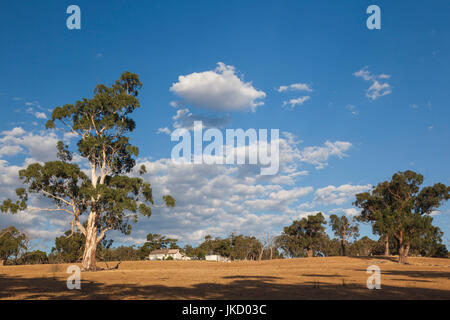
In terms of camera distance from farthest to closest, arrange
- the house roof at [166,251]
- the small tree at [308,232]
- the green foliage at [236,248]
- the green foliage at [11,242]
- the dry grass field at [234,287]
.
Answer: the house roof at [166,251], the green foliage at [236,248], the small tree at [308,232], the green foliage at [11,242], the dry grass field at [234,287]

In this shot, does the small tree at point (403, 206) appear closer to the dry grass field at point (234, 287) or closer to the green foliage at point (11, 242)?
the dry grass field at point (234, 287)

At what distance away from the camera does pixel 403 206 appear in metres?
57.0

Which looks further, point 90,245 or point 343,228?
point 343,228

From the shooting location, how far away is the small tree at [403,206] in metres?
51.5

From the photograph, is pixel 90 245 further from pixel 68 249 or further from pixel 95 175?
pixel 68 249

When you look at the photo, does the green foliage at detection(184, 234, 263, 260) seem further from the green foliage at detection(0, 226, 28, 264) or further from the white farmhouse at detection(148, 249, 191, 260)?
the green foliage at detection(0, 226, 28, 264)

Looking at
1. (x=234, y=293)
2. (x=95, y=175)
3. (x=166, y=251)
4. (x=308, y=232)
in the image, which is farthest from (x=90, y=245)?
(x=166, y=251)

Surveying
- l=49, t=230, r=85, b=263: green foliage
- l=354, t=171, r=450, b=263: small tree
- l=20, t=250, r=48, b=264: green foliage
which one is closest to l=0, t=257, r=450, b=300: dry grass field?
l=354, t=171, r=450, b=263: small tree

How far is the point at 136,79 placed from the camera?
1780 inches

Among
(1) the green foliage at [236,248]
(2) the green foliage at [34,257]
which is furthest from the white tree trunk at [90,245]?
(1) the green foliage at [236,248]

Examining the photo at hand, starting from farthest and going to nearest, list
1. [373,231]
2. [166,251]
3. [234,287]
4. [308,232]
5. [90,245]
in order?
[166,251]
[308,232]
[373,231]
[90,245]
[234,287]

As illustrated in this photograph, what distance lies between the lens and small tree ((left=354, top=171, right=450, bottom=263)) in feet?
169
